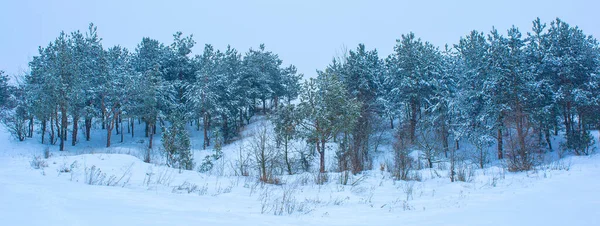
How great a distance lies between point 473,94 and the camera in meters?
28.5

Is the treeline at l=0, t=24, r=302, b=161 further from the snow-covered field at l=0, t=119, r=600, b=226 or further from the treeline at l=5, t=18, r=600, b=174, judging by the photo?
the snow-covered field at l=0, t=119, r=600, b=226

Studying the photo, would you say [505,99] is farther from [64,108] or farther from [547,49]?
[64,108]

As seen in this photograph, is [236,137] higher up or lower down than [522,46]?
lower down

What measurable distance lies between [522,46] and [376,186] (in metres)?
23.8

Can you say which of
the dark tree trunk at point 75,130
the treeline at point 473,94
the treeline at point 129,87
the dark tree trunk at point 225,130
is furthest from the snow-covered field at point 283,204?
the dark tree trunk at point 75,130

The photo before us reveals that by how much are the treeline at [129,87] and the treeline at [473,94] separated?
13.1 m

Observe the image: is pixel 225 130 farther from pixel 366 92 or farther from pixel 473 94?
pixel 473 94

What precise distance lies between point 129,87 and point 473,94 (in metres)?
32.3

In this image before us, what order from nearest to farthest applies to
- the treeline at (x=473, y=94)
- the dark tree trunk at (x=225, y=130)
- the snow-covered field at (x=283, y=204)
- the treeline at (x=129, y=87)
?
the snow-covered field at (x=283, y=204) → the treeline at (x=473, y=94) → the treeline at (x=129, y=87) → the dark tree trunk at (x=225, y=130)

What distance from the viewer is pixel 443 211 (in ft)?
23.5

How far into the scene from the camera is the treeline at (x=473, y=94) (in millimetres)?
20188

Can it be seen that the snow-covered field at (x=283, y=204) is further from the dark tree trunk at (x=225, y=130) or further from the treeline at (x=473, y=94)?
the dark tree trunk at (x=225, y=130)

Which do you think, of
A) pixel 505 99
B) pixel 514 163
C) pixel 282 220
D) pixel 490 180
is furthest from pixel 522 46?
pixel 282 220

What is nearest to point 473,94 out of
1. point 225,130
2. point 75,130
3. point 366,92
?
point 366,92
